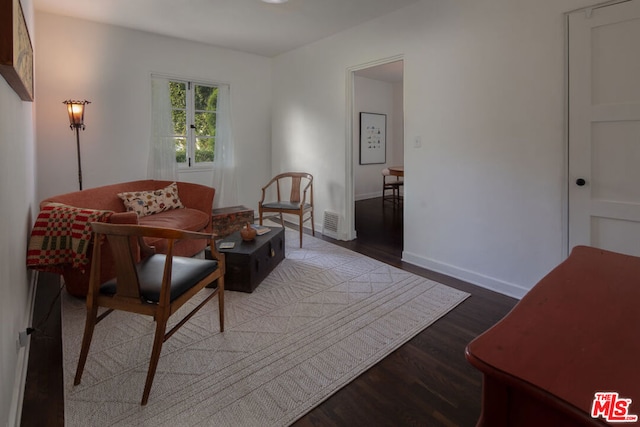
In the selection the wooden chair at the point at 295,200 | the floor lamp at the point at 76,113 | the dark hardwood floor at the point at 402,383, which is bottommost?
the dark hardwood floor at the point at 402,383

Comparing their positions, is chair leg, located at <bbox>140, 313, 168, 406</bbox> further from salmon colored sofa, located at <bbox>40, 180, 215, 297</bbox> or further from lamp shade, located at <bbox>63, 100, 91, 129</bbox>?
lamp shade, located at <bbox>63, 100, 91, 129</bbox>

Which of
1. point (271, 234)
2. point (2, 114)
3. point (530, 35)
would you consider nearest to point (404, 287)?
point (271, 234)

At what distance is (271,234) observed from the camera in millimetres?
3363

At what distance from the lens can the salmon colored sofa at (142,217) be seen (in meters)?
2.61

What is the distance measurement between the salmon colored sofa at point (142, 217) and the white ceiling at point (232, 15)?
5.78 ft

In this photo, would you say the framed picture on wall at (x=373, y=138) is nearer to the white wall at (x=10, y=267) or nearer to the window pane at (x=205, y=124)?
the window pane at (x=205, y=124)

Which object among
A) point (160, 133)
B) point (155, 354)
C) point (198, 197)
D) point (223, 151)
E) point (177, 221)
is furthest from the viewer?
point (223, 151)

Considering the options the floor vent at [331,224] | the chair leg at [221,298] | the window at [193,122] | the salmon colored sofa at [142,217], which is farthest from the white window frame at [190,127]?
the chair leg at [221,298]

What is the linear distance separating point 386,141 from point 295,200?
379 cm

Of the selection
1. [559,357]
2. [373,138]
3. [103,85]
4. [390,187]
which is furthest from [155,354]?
[373,138]

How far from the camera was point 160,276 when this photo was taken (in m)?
1.90

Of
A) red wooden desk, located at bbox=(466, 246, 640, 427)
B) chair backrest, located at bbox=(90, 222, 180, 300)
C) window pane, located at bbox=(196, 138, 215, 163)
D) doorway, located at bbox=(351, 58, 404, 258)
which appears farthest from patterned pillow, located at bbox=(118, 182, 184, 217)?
red wooden desk, located at bbox=(466, 246, 640, 427)

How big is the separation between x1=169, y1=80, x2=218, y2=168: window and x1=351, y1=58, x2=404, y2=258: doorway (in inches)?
89.6

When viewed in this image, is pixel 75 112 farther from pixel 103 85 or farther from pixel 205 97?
→ pixel 205 97
